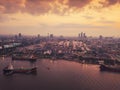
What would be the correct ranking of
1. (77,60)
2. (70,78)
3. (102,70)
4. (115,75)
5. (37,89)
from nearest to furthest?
1. (37,89)
2. (70,78)
3. (115,75)
4. (102,70)
5. (77,60)

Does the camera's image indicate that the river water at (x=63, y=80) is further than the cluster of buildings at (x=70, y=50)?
No

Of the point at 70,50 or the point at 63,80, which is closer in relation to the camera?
the point at 63,80

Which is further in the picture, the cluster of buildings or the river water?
the cluster of buildings

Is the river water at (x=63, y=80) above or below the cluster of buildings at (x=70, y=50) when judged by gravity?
below

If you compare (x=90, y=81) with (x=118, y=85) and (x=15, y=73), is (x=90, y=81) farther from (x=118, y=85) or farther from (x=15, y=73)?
(x=15, y=73)

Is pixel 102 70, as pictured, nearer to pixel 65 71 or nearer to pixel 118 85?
pixel 65 71

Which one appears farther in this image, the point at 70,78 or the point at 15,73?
the point at 15,73

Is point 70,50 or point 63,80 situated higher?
point 70,50

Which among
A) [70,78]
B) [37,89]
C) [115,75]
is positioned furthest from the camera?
[115,75]

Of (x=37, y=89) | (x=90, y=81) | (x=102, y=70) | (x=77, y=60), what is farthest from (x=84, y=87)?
(x=77, y=60)

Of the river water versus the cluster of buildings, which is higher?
the cluster of buildings

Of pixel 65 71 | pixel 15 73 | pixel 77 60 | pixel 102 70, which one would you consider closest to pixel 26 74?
pixel 15 73
